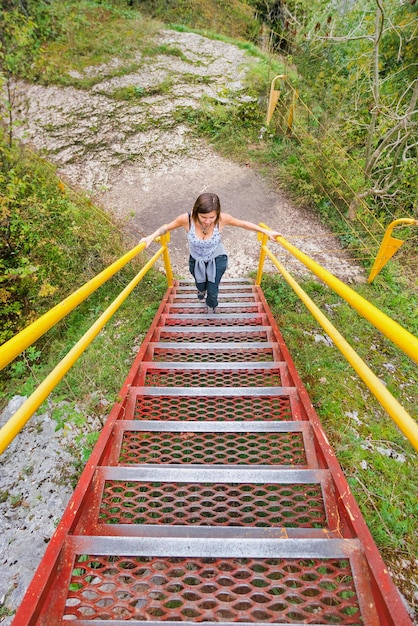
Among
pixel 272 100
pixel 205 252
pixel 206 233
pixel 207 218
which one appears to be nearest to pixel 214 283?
pixel 205 252

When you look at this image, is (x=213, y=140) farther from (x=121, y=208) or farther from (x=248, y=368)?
(x=248, y=368)

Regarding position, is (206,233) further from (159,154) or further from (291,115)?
(291,115)

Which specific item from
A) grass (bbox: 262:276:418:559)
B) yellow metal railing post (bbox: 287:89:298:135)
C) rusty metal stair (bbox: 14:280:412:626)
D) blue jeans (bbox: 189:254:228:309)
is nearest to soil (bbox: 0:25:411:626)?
yellow metal railing post (bbox: 287:89:298:135)

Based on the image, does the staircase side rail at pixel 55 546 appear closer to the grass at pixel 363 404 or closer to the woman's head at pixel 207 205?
the woman's head at pixel 207 205

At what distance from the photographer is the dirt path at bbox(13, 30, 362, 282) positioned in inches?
227

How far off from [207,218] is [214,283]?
32.1 inches

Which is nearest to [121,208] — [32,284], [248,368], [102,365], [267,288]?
[32,284]

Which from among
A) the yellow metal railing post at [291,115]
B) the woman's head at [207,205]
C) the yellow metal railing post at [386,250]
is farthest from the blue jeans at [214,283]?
the yellow metal railing post at [291,115]

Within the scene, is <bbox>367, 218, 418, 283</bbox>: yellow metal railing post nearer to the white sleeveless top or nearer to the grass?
the grass

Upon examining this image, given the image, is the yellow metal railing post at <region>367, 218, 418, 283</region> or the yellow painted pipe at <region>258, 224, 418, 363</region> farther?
the yellow metal railing post at <region>367, 218, 418, 283</region>

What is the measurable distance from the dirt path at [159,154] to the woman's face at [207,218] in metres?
2.36

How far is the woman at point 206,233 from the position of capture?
280 cm

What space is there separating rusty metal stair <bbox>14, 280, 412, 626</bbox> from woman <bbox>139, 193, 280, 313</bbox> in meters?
1.03

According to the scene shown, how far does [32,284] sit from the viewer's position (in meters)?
4.36
